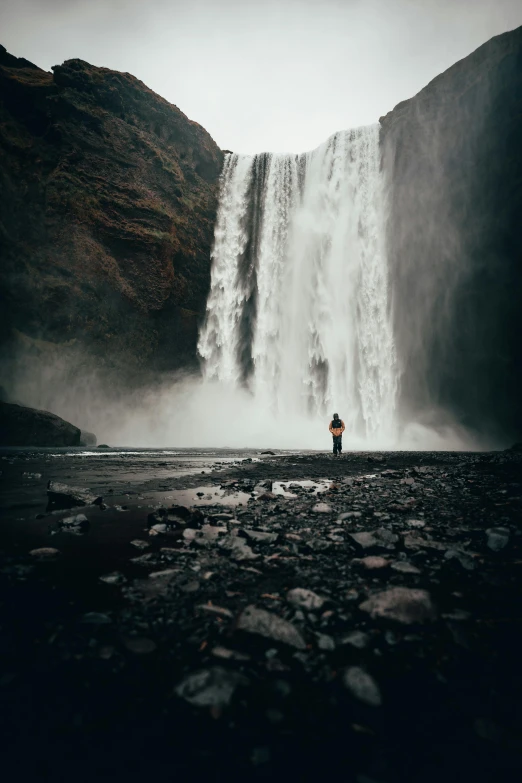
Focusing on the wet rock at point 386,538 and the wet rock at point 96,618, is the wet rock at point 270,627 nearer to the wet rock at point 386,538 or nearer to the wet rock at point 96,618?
the wet rock at point 96,618

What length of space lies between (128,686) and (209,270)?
38.7m

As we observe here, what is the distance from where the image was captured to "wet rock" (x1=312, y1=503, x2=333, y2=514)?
14.0ft

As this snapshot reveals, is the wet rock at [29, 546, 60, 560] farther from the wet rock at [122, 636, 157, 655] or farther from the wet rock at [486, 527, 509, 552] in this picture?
the wet rock at [486, 527, 509, 552]

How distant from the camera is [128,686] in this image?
131 centimetres

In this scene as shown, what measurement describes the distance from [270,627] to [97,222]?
121ft

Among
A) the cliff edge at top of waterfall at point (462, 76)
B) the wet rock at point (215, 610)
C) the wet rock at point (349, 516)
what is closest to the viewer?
the wet rock at point (215, 610)

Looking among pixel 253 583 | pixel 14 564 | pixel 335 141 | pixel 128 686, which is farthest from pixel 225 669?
pixel 335 141

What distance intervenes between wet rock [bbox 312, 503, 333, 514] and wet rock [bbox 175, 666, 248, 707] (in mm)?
3025

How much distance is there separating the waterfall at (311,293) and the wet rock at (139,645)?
2878cm

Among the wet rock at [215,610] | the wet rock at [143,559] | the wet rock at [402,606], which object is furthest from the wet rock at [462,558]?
the wet rock at [143,559]

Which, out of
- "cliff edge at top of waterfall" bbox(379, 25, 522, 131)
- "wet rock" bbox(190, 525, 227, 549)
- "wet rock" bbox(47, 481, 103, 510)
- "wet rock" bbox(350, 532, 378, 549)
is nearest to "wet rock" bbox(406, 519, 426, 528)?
"wet rock" bbox(350, 532, 378, 549)

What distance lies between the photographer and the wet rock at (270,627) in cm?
162

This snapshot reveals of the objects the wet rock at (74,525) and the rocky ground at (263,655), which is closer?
the rocky ground at (263,655)

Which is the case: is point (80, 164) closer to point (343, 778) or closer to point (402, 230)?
point (402, 230)
